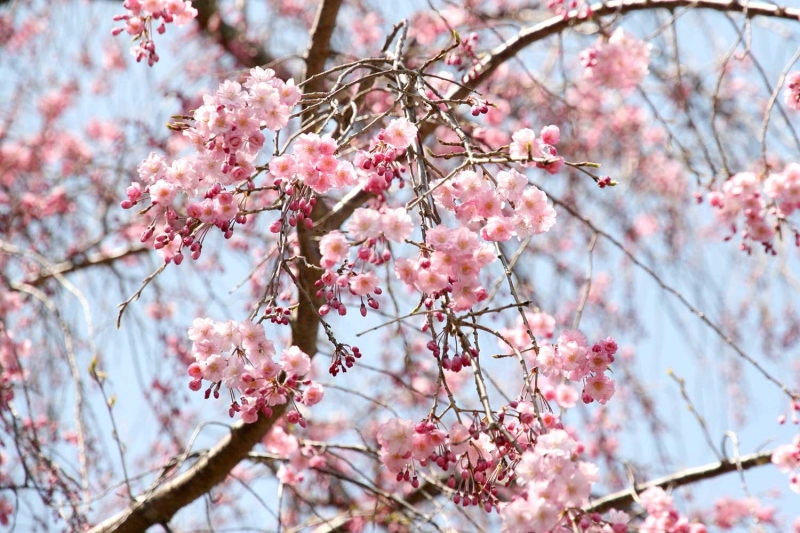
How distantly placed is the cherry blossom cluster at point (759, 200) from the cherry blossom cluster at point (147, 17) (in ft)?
5.13

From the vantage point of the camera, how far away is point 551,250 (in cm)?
413

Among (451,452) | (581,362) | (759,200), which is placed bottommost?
(451,452)

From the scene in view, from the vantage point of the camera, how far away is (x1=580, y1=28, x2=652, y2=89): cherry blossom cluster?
2.51 m

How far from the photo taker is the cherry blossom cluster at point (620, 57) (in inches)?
98.7

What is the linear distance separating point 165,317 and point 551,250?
1.82m

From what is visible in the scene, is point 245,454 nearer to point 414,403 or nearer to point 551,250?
point 414,403

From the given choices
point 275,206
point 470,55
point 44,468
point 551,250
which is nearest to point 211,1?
point 551,250

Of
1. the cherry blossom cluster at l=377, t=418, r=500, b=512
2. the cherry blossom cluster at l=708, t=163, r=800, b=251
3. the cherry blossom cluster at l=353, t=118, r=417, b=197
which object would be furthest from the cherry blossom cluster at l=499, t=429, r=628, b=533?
the cherry blossom cluster at l=708, t=163, r=800, b=251

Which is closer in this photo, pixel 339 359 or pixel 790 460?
pixel 339 359

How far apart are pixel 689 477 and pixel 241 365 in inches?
70.5

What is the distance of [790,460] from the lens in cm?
231

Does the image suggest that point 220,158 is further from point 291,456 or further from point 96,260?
point 96,260

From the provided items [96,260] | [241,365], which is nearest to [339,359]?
[241,365]

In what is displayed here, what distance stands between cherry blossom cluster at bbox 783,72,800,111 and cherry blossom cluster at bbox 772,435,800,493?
88cm
